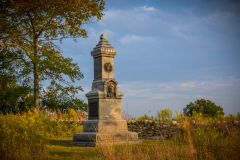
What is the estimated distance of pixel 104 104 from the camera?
9500 millimetres

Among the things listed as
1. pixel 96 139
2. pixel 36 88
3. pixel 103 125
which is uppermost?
pixel 36 88

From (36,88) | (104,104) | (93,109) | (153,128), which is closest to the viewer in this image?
(104,104)

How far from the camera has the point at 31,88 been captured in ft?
52.4

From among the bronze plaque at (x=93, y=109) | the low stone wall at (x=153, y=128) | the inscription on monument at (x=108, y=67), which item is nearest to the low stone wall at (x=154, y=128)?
the low stone wall at (x=153, y=128)

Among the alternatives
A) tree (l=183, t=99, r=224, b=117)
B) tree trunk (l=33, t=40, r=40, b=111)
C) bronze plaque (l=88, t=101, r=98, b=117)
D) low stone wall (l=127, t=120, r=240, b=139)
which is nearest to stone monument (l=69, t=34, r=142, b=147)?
bronze plaque (l=88, t=101, r=98, b=117)

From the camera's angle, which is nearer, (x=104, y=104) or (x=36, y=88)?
(x=104, y=104)

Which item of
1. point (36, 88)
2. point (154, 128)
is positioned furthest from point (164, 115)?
point (36, 88)

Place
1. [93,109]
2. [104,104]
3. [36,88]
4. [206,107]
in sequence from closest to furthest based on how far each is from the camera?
1. [104,104]
2. [93,109]
3. [36,88]
4. [206,107]

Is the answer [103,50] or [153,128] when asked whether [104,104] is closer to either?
[103,50]

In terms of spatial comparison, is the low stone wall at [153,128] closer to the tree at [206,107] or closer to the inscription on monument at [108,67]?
the inscription on monument at [108,67]

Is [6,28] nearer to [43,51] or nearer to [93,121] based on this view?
[43,51]

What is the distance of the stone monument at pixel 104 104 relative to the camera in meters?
9.01

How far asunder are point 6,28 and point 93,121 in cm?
866

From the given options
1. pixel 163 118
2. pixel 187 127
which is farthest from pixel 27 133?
pixel 163 118
